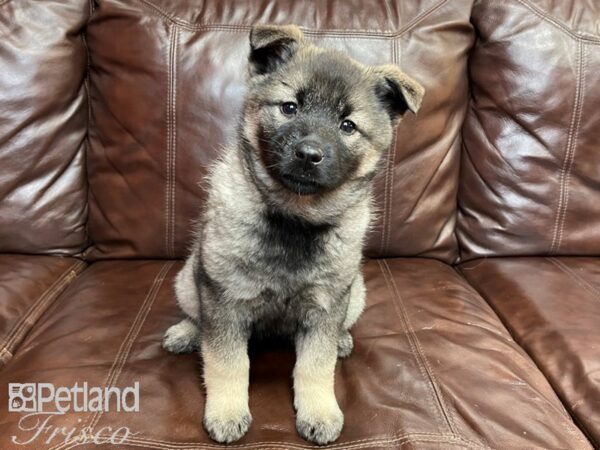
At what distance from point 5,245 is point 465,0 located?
85.1 inches

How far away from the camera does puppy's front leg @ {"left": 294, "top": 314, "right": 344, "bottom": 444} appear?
4.52 feet

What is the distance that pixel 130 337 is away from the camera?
1.73 metres

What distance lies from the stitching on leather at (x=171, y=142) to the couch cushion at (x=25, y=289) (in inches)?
15.3

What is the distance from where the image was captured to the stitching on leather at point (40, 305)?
170cm

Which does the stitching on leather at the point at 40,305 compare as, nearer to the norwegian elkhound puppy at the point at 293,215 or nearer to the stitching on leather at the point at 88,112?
the stitching on leather at the point at 88,112

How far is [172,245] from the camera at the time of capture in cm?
228

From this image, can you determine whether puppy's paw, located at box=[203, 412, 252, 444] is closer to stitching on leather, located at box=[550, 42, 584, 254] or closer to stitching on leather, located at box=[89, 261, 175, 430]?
stitching on leather, located at box=[89, 261, 175, 430]

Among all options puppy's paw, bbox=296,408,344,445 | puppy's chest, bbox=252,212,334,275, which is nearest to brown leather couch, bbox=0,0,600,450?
puppy's paw, bbox=296,408,344,445

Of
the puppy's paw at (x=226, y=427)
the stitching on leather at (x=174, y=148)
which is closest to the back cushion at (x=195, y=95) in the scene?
the stitching on leather at (x=174, y=148)

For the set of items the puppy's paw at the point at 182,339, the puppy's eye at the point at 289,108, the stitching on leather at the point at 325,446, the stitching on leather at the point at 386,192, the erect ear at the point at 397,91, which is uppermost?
the erect ear at the point at 397,91

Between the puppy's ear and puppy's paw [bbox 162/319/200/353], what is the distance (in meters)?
0.84

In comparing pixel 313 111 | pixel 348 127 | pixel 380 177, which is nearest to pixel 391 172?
pixel 380 177

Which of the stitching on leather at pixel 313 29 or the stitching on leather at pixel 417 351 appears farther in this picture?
the stitching on leather at pixel 313 29

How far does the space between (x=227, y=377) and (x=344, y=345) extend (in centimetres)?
44
